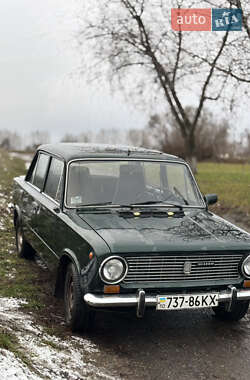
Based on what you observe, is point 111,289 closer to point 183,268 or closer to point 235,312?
point 183,268

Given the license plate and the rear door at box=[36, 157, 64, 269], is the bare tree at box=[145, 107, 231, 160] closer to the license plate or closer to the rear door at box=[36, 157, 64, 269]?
the rear door at box=[36, 157, 64, 269]

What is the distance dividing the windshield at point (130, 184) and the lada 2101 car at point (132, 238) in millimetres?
12

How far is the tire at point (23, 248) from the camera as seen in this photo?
25.1 feet

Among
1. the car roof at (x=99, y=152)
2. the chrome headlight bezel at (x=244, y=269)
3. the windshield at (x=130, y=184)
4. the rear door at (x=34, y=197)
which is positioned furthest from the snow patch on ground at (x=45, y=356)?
the car roof at (x=99, y=152)

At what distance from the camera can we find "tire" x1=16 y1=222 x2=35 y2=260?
766cm

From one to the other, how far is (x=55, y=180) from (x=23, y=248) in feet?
6.15

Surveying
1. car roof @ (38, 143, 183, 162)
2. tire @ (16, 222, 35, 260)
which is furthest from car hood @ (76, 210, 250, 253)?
tire @ (16, 222, 35, 260)

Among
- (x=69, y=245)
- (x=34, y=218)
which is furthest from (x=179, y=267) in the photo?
(x=34, y=218)

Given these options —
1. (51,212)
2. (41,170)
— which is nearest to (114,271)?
(51,212)

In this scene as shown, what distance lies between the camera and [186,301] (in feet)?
15.3

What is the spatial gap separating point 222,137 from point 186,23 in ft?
180

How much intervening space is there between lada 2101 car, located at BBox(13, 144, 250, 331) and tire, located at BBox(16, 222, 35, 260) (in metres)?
0.90

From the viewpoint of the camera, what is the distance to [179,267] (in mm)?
4746

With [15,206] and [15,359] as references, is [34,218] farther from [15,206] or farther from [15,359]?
[15,359]
